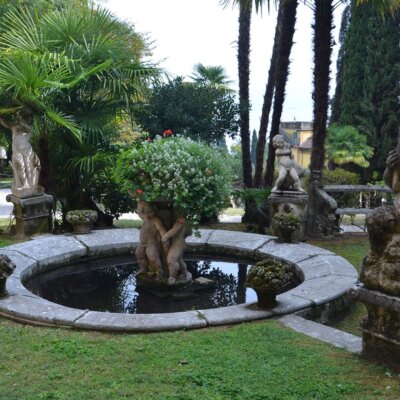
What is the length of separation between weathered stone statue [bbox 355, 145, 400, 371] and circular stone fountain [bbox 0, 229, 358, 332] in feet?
3.67

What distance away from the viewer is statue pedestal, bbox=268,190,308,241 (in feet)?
28.0

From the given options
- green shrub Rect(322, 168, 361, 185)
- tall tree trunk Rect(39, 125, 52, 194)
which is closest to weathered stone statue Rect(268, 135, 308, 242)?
tall tree trunk Rect(39, 125, 52, 194)

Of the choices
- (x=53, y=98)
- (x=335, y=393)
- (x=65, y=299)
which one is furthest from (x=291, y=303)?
(x=53, y=98)

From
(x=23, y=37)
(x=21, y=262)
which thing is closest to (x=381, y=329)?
(x=21, y=262)

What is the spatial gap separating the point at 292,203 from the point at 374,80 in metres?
13.9

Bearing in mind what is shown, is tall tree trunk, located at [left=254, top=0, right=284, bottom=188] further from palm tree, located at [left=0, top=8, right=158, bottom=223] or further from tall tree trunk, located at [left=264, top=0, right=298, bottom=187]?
palm tree, located at [left=0, top=8, right=158, bottom=223]

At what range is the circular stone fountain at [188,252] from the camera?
4562 millimetres

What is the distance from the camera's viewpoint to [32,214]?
8719 mm

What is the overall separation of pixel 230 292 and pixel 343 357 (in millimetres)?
2323

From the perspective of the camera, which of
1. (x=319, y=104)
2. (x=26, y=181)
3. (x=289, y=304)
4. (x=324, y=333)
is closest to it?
(x=324, y=333)

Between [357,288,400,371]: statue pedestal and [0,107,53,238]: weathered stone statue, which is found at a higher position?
[0,107,53,238]: weathered stone statue

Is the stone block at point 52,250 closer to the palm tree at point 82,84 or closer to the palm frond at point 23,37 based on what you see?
the palm tree at point 82,84

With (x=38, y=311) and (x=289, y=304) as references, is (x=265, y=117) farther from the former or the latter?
(x=38, y=311)

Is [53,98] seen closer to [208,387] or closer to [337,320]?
[337,320]
